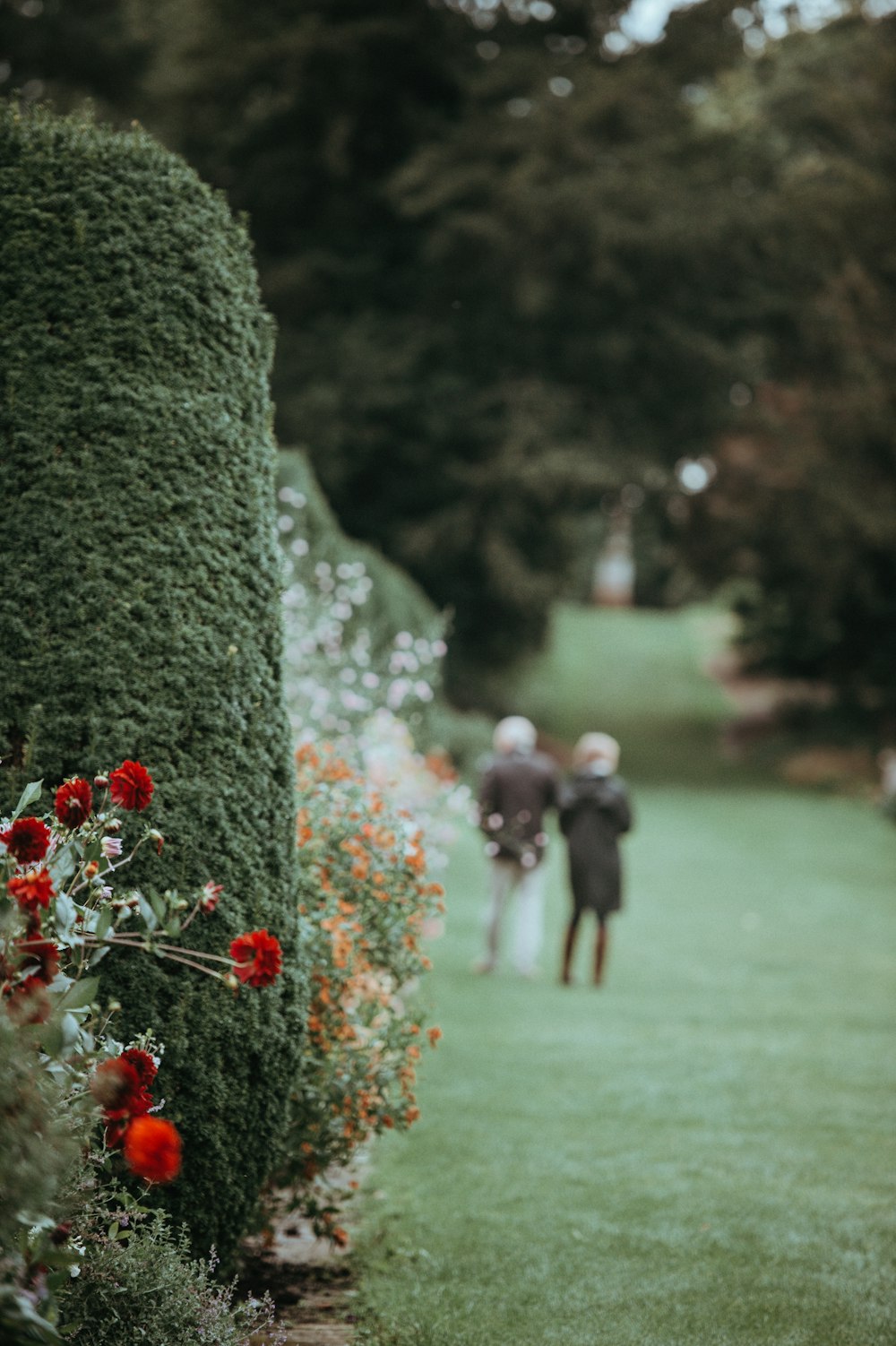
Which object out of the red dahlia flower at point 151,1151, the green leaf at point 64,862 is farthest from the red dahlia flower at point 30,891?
the red dahlia flower at point 151,1151

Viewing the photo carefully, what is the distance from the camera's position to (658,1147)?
5.42m

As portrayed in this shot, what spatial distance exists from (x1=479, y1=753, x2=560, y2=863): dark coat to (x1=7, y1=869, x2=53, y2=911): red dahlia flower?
673 cm

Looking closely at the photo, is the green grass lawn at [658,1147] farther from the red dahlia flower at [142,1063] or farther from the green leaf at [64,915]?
the green leaf at [64,915]

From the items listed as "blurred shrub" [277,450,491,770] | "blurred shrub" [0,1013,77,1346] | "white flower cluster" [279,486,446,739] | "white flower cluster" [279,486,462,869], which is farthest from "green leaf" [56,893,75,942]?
"white flower cluster" [279,486,446,739]

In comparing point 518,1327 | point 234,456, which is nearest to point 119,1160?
point 518,1327

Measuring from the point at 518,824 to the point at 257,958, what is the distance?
257 inches

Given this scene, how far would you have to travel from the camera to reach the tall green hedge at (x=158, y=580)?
3186mm

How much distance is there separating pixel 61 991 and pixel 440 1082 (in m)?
4.12

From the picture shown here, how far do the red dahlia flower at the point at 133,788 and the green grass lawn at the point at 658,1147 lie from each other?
1859 mm

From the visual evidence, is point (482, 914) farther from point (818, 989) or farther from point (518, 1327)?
point (518, 1327)

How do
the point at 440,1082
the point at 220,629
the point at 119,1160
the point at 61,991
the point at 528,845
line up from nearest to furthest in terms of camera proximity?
the point at 61,991
the point at 119,1160
the point at 220,629
the point at 440,1082
the point at 528,845

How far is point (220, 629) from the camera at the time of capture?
11.0ft

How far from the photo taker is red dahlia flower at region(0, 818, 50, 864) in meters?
2.32

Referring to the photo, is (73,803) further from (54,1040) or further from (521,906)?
(521,906)
